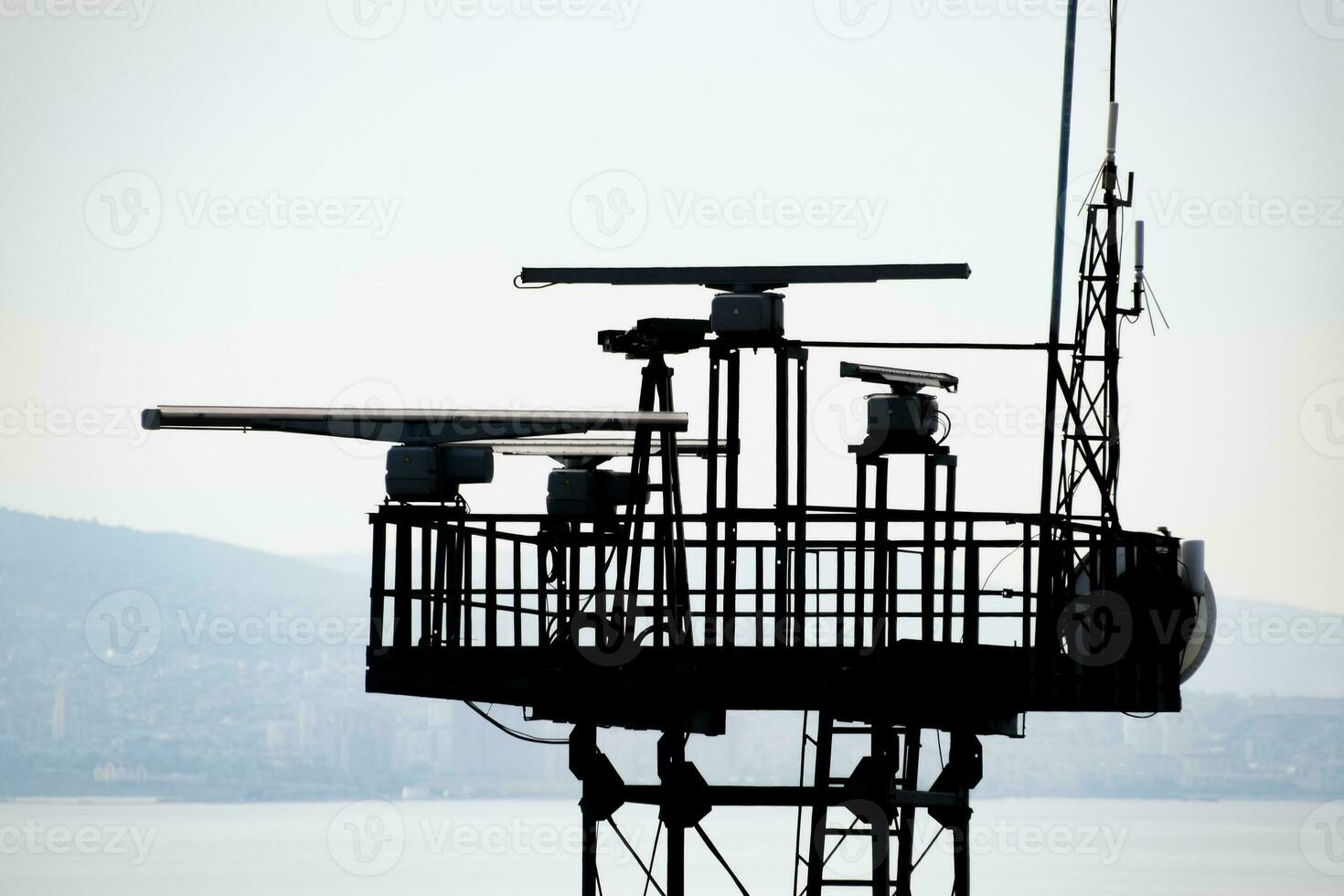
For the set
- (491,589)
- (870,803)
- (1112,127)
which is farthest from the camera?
(1112,127)

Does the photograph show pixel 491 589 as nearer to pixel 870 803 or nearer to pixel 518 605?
pixel 518 605

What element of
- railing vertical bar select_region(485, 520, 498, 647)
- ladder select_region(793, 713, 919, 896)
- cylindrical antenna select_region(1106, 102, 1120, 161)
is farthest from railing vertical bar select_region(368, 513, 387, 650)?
cylindrical antenna select_region(1106, 102, 1120, 161)

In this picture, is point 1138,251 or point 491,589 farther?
point 1138,251

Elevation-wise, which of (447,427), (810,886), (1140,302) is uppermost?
(1140,302)

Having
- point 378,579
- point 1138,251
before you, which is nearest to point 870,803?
point 378,579

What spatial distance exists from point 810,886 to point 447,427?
22.0ft

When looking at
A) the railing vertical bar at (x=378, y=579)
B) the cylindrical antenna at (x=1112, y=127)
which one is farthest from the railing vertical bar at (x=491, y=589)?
the cylindrical antenna at (x=1112, y=127)

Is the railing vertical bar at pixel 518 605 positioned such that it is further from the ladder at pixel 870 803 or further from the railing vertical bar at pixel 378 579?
the ladder at pixel 870 803

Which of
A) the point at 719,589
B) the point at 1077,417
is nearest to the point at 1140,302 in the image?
Result: the point at 1077,417

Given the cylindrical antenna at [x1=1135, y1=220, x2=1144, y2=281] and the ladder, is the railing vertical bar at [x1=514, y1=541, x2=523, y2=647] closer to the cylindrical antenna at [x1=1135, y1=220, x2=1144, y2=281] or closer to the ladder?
→ the ladder

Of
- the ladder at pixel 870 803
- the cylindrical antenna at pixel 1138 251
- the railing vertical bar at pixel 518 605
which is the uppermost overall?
the cylindrical antenna at pixel 1138 251

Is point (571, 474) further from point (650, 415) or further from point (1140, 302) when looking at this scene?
point (1140, 302)

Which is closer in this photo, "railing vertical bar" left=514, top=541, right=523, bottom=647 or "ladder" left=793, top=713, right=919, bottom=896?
"railing vertical bar" left=514, top=541, right=523, bottom=647

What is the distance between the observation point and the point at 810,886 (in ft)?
83.5
